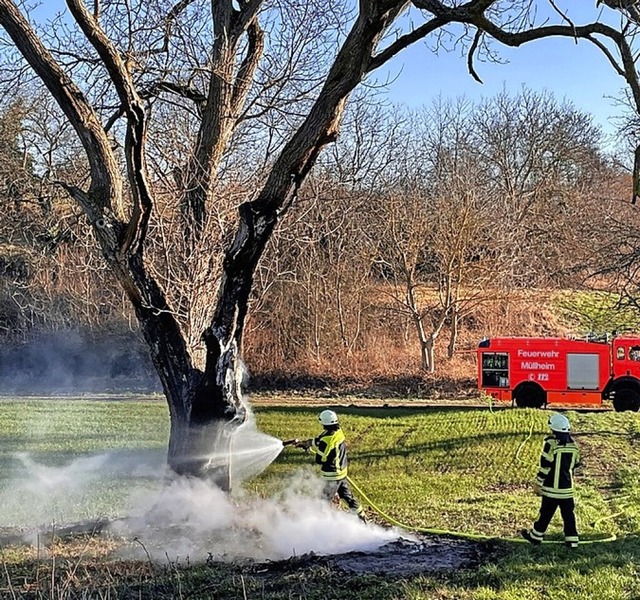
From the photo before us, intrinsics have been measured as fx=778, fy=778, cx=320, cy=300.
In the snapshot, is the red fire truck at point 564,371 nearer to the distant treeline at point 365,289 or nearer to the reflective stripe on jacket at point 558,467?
the distant treeline at point 365,289

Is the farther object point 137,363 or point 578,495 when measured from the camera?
point 137,363

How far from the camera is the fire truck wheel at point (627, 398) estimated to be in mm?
18156

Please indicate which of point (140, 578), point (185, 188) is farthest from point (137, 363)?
point (140, 578)

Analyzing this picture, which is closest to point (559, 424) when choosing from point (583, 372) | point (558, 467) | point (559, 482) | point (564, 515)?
point (558, 467)

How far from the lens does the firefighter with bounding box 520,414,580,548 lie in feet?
23.7

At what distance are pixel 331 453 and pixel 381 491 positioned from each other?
274cm

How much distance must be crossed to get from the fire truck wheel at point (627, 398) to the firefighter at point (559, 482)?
1186 cm

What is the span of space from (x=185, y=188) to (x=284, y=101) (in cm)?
164

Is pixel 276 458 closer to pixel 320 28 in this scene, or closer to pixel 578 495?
pixel 578 495

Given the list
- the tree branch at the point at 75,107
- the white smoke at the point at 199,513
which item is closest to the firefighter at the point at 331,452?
the white smoke at the point at 199,513

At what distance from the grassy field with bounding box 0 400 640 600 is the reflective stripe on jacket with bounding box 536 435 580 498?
1.76ft

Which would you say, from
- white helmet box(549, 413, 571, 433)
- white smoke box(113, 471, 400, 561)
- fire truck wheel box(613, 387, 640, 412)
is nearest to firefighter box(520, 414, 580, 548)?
white helmet box(549, 413, 571, 433)

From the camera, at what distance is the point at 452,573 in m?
6.34

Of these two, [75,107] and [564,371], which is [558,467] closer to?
[75,107]
